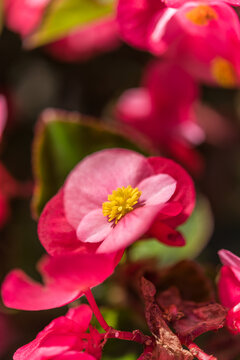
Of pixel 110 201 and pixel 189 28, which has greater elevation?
Answer: pixel 189 28

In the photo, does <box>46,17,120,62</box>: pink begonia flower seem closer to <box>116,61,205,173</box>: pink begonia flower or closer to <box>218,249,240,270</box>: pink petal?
<box>116,61,205,173</box>: pink begonia flower

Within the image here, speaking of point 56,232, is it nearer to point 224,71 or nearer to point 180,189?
point 180,189

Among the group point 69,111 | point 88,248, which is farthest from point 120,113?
point 88,248

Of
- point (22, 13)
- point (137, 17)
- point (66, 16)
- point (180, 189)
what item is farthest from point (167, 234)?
point (22, 13)

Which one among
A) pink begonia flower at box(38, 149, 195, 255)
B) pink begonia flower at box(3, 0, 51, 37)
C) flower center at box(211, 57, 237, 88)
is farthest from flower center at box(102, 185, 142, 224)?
pink begonia flower at box(3, 0, 51, 37)

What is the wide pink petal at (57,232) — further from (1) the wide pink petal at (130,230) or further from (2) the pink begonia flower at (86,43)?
(2) the pink begonia flower at (86,43)

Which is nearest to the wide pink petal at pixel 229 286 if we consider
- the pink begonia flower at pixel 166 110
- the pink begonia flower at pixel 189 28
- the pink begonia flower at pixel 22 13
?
the pink begonia flower at pixel 189 28

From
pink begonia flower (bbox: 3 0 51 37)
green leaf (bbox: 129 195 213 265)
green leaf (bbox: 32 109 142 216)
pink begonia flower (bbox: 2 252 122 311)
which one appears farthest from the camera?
pink begonia flower (bbox: 3 0 51 37)
